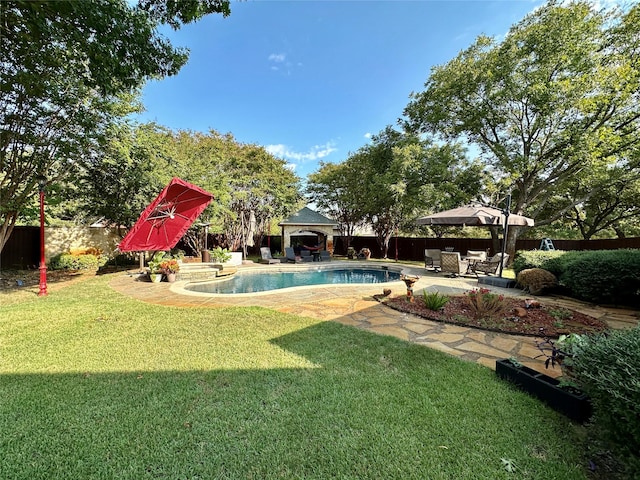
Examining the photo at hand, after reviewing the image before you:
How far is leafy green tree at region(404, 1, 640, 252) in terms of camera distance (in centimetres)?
1123

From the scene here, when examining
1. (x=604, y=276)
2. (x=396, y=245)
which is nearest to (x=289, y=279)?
(x=396, y=245)

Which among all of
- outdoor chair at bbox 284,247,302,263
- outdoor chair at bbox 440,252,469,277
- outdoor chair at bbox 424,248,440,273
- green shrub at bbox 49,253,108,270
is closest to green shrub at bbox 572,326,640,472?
outdoor chair at bbox 440,252,469,277

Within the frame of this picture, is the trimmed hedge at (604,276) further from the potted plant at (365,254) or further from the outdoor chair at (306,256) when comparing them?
the potted plant at (365,254)

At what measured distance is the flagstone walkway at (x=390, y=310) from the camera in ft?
12.4

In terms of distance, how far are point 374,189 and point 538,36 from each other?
9527mm

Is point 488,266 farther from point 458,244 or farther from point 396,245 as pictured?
point 396,245

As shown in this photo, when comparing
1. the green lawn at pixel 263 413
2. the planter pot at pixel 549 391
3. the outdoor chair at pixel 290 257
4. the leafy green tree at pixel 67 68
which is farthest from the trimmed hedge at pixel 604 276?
the outdoor chair at pixel 290 257

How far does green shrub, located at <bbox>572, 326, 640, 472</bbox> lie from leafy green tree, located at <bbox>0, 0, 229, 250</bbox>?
5737mm

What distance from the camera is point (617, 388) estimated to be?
5.57ft

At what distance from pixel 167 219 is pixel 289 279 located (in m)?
5.19

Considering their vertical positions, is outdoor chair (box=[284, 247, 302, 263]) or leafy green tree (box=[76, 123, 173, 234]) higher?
leafy green tree (box=[76, 123, 173, 234])

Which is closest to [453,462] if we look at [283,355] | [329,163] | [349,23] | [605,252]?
[283,355]

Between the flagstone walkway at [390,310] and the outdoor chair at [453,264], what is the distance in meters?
0.69

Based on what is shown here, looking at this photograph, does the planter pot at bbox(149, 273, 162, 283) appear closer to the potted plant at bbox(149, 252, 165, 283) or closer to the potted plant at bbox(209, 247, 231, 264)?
the potted plant at bbox(149, 252, 165, 283)
